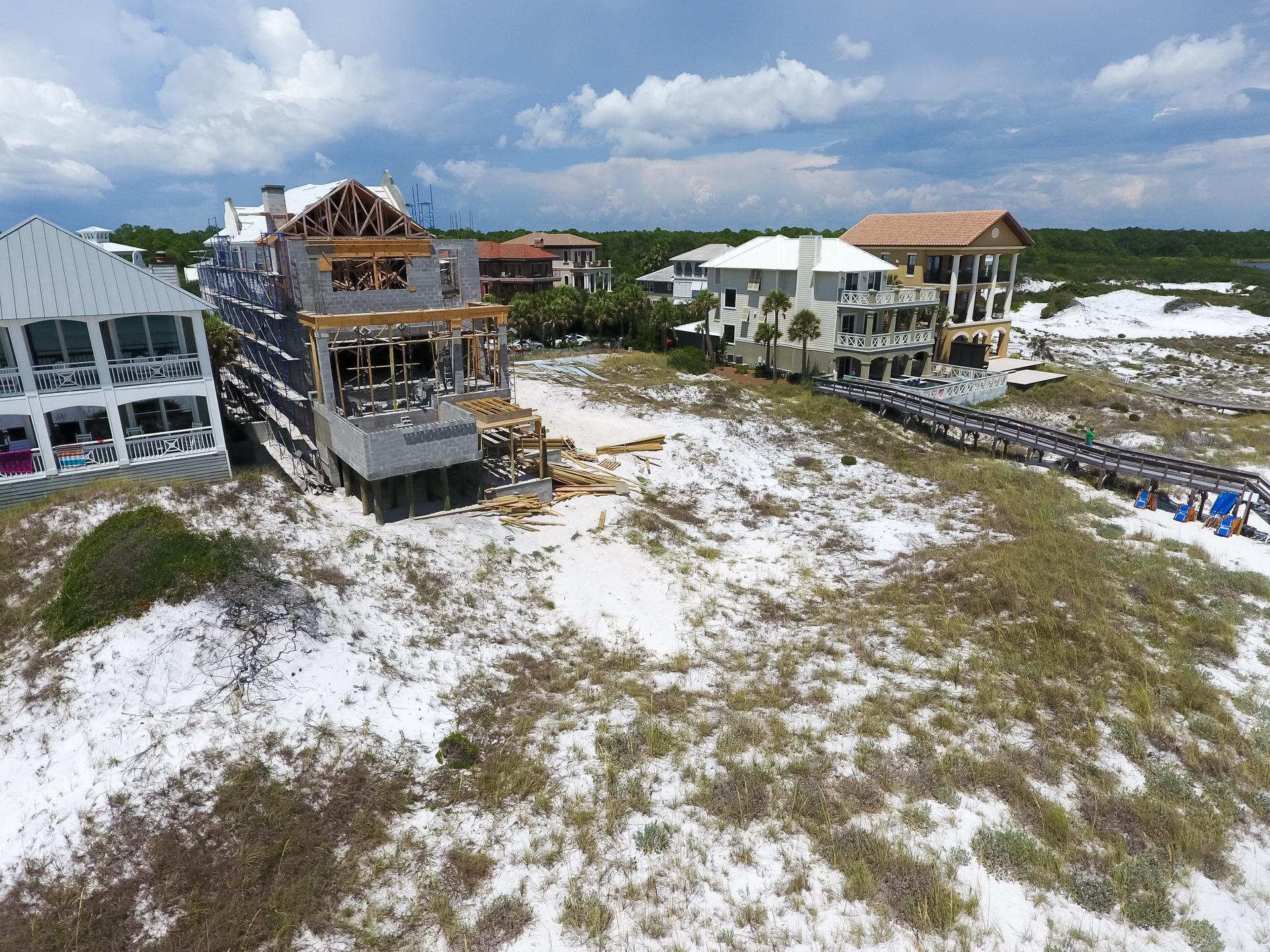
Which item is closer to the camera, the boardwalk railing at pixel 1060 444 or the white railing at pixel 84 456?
the white railing at pixel 84 456

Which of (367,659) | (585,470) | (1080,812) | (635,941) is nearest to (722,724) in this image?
(635,941)

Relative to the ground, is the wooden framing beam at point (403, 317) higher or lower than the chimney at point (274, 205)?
lower

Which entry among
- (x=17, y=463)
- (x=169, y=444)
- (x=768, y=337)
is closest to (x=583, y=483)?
(x=169, y=444)

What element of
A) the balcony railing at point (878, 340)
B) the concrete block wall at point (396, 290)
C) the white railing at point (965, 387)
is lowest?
the white railing at point (965, 387)

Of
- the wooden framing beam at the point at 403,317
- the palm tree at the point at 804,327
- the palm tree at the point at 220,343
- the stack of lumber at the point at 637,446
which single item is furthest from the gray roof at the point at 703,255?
the palm tree at the point at 220,343

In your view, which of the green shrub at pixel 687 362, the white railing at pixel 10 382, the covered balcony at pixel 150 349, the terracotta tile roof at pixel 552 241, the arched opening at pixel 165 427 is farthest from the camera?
the terracotta tile roof at pixel 552 241

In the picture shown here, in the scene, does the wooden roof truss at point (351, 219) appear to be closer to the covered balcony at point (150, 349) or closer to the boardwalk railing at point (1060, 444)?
the covered balcony at point (150, 349)

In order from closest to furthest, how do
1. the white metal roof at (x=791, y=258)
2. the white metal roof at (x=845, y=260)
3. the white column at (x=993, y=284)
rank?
the white metal roof at (x=845, y=260), the white metal roof at (x=791, y=258), the white column at (x=993, y=284)

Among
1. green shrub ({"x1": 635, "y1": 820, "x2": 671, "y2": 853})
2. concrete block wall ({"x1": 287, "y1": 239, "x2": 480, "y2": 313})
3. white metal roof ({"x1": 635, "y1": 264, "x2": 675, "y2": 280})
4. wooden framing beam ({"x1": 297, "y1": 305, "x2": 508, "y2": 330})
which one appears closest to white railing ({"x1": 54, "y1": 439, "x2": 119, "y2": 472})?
wooden framing beam ({"x1": 297, "y1": 305, "x2": 508, "y2": 330})
